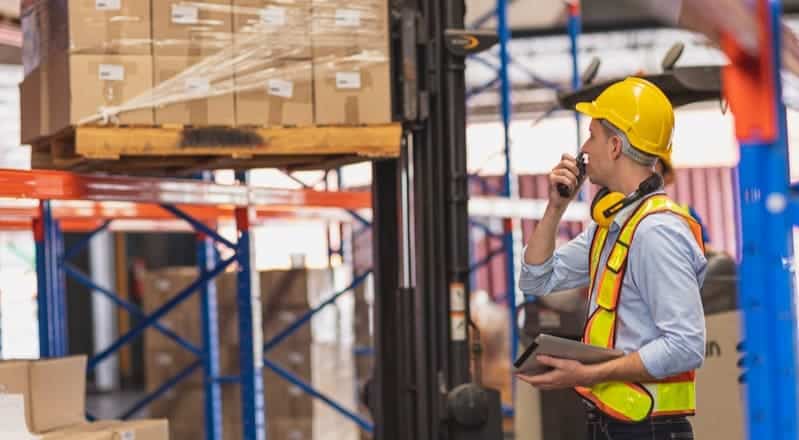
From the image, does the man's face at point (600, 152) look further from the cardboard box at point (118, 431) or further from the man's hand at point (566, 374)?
the cardboard box at point (118, 431)

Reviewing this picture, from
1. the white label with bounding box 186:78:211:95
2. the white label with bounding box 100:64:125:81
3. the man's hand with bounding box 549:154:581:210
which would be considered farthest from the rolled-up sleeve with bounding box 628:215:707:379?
the white label with bounding box 100:64:125:81

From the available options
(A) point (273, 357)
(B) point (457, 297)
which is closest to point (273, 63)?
(B) point (457, 297)

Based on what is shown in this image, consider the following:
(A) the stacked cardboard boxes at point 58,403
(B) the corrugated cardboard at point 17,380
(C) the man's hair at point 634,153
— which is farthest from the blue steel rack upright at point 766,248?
(B) the corrugated cardboard at point 17,380

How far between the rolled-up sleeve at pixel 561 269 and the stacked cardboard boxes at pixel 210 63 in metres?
1.51

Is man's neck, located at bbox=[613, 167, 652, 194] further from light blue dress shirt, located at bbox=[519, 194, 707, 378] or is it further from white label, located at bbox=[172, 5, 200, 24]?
white label, located at bbox=[172, 5, 200, 24]

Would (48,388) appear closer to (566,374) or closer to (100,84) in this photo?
(100,84)

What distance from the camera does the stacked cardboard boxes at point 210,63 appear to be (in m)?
4.91

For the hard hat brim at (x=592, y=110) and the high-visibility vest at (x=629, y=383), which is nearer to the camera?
the high-visibility vest at (x=629, y=383)

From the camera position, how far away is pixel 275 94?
16.9 ft

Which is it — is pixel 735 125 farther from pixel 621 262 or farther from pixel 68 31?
pixel 68 31

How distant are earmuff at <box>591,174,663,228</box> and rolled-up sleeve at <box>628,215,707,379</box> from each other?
0.16m

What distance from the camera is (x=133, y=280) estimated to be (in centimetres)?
1884

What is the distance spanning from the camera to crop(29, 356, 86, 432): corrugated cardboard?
5.02m

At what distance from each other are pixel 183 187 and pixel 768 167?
4.73 metres
